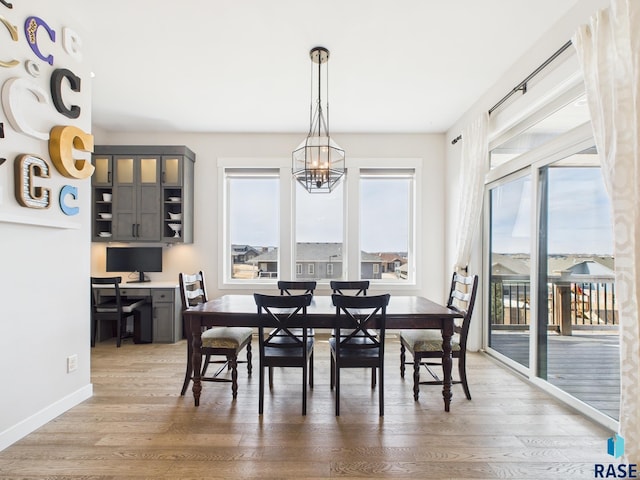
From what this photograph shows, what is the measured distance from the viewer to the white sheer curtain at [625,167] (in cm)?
163

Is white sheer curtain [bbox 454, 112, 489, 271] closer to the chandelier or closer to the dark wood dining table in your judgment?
the dark wood dining table

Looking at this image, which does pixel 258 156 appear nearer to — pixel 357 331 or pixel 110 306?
pixel 110 306

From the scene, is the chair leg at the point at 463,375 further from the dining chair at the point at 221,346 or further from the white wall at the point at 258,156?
Answer: the white wall at the point at 258,156

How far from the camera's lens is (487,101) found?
3.45 metres

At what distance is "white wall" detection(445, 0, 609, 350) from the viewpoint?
2242mm

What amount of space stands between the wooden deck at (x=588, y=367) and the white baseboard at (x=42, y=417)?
3862 millimetres

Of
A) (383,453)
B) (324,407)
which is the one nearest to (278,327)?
(324,407)

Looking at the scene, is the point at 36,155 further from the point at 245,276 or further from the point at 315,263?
the point at 315,263

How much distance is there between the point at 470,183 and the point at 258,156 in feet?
9.38

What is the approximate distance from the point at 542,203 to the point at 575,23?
1.33 meters

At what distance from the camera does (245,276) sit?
15.7 ft

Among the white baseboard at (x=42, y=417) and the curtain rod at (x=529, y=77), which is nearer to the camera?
the white baseboard at (x=42, y=417)

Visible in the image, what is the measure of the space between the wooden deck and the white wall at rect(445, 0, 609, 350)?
115 centimetres

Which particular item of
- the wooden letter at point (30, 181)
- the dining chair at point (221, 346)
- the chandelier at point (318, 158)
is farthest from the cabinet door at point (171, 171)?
the chandelier at point (318, 158)
